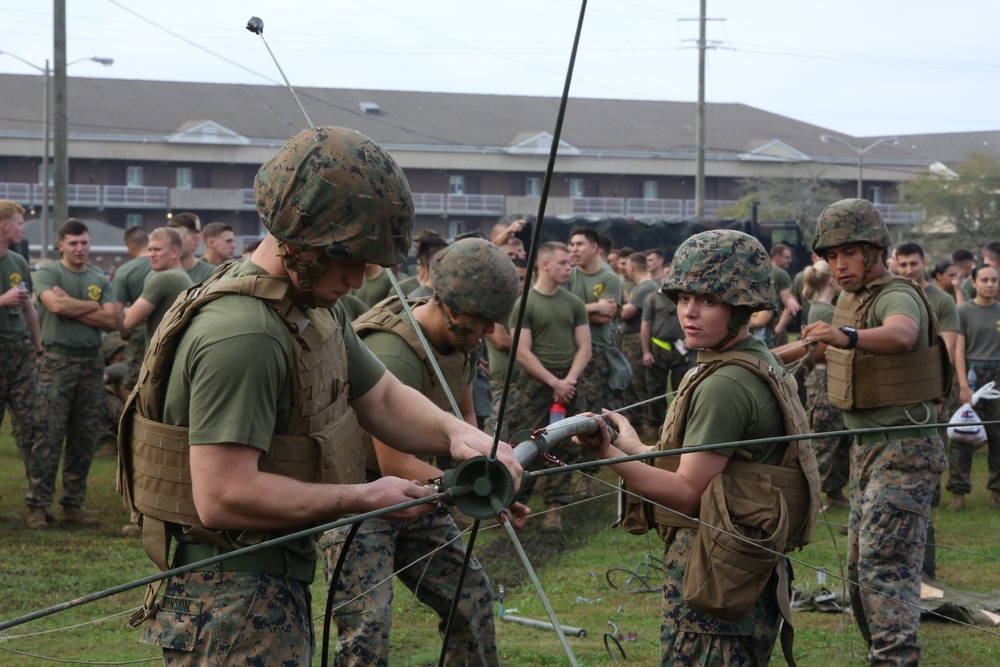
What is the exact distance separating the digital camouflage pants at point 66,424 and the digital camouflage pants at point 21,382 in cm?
11

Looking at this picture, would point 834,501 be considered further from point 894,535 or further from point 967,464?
point 894,535

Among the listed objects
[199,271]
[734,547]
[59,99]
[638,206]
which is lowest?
[734,547]

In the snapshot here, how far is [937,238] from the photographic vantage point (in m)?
63.6

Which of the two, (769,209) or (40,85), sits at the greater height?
(40,85)

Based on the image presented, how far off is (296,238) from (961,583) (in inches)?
284

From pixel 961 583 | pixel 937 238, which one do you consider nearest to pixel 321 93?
pixel 937 238

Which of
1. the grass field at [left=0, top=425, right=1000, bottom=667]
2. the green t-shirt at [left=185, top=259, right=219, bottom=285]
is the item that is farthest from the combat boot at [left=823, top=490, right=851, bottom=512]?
the green t-shirt at [left=185, top=259, right=219, bottom=285]

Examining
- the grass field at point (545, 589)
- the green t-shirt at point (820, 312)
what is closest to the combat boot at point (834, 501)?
the grass field at point (545, 589)

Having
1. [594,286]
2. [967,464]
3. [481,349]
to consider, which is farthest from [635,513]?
[594,286]

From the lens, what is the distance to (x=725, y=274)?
166 inches

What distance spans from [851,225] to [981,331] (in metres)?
6.59

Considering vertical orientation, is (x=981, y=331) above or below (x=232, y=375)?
below

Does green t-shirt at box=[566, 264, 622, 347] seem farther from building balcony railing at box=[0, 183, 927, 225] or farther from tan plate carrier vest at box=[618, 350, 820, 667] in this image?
building balcony railing at box=[0, 183, 927, 225]

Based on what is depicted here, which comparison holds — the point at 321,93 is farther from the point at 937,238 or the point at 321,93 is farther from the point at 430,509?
→ the point at 430,509
